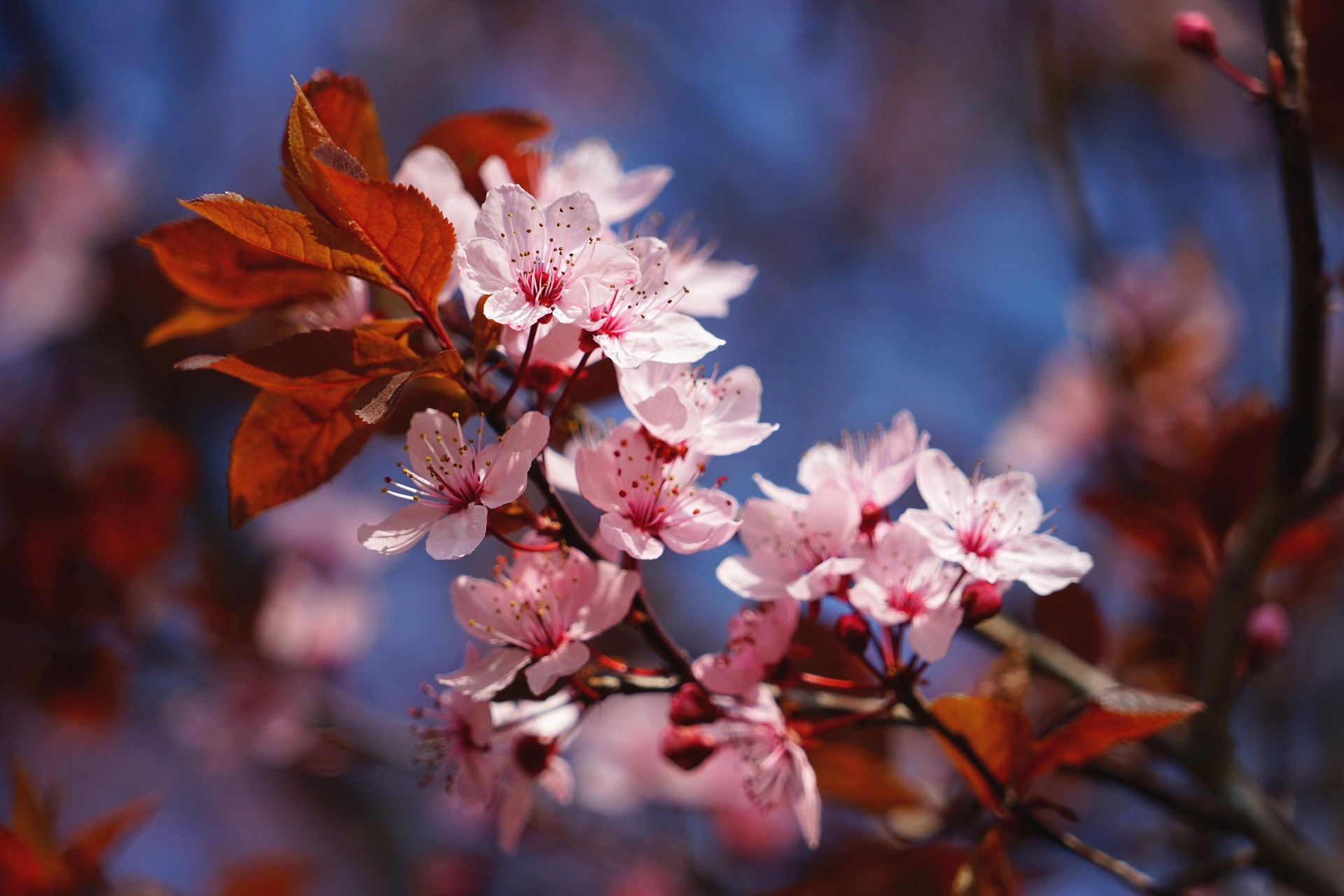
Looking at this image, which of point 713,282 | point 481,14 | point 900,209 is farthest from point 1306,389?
point 481,14

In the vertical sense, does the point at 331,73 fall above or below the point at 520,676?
above

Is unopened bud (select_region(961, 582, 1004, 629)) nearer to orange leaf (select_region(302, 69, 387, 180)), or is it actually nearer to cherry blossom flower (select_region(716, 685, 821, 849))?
cherry blossom flower (select_region(716, 685, 821, 849))

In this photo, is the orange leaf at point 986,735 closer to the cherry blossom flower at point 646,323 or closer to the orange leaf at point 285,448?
the cherry blossom flower at point 646,323

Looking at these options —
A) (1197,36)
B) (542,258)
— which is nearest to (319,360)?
(542,258)

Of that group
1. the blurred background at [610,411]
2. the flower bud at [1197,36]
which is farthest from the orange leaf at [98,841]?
the flower bud at [1197,36]

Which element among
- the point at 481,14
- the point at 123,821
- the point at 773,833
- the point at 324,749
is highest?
the point at 481,14

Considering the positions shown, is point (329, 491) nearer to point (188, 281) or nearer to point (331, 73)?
point (188, 281)

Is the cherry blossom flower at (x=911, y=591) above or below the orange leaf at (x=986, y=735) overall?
above
